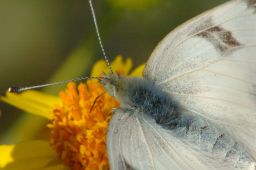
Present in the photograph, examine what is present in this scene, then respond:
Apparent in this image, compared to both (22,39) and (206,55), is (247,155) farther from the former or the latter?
(22,39)

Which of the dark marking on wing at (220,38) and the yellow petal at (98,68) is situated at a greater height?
the yellow petal at (98,68)

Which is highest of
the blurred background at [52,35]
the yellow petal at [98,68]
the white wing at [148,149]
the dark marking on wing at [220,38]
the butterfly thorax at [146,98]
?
the blurred background at [52,35]

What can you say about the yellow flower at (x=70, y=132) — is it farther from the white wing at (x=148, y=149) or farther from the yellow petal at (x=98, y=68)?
the white wing at (x=148, y=149)

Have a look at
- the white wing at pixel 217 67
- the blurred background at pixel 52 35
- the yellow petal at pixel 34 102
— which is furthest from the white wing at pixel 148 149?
the blurred background at pixel 52 35

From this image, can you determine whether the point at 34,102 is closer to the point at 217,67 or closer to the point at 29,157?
the point at 29,157

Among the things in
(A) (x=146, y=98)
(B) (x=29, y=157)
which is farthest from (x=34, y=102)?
(A) (x=146, y=98)

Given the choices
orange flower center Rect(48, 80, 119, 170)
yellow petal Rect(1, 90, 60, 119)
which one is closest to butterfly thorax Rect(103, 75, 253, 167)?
orange flower center Rect(48, 80, 119, 170)
